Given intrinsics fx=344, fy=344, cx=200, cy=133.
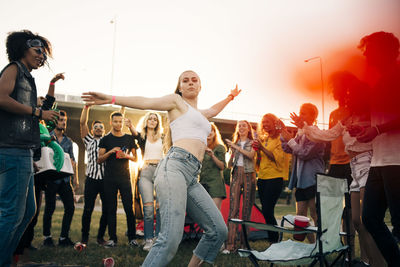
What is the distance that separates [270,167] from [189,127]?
10.8 feet

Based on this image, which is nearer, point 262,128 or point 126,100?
point 126,100

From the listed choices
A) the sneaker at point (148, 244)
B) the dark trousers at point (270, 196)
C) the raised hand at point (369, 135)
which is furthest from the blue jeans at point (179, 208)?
the dark trousers at point (270, 196)

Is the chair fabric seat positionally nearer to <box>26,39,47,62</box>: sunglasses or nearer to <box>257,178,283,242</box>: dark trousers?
<box>257,178,283,242</box>: dark trousers

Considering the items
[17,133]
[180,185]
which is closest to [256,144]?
[180,185]

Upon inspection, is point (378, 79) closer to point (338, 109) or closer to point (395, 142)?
point (395, 142)

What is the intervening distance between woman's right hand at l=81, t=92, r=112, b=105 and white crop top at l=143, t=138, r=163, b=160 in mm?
3353

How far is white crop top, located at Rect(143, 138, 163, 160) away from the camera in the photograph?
20.2 ft

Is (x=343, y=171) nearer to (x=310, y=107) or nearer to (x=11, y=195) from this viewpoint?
(x=310, y=107)

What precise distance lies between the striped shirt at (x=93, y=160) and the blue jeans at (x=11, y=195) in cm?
311

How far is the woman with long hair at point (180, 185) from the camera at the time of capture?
2715 millimetres

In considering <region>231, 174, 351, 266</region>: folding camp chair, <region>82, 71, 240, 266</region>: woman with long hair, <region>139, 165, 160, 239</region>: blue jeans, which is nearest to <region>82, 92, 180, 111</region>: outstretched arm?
<region>82, 71, 240, 266</region>: woman with long hair

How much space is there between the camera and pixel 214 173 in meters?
6.14

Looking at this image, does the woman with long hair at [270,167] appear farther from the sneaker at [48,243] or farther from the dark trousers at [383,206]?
the sneaker at [48,243]

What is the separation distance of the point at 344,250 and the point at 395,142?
1.17 m
